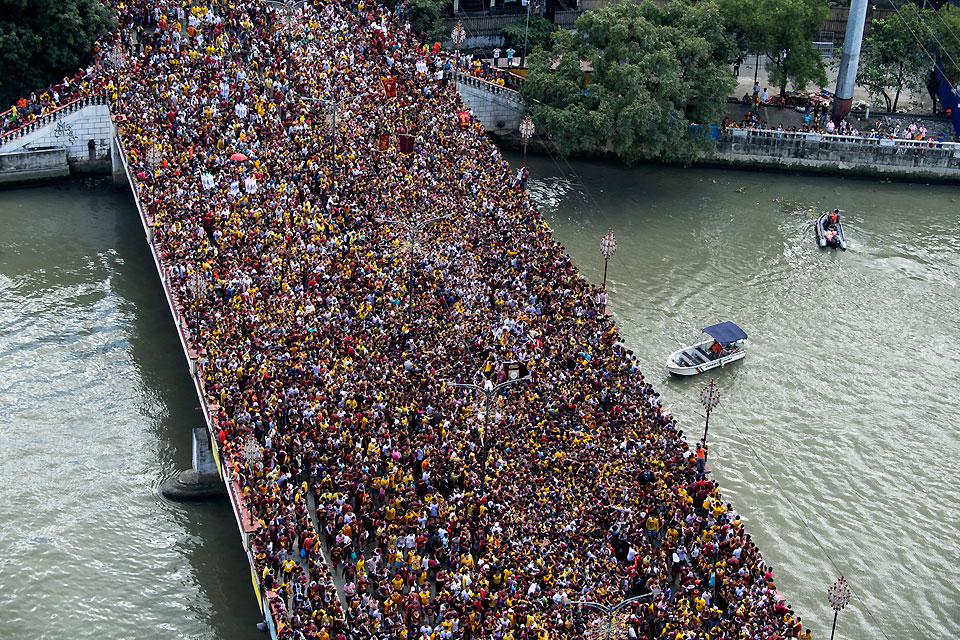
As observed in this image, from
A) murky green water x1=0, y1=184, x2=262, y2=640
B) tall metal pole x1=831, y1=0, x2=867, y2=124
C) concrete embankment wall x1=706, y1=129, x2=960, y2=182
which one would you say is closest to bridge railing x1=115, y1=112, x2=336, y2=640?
murky green water x1=0, y1=184, x2=262, y2=640

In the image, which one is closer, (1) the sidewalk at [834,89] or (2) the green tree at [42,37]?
(2) the green tree at [42,37]

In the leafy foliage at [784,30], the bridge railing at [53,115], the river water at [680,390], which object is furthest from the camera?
the leafy foliage at [784,30]

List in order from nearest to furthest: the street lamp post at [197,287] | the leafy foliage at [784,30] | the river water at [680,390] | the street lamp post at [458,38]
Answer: the river water at [680,390] → the street lamp post at [197,287] → the street lamp post at [458,38] → the leafy foliage at [784,30]

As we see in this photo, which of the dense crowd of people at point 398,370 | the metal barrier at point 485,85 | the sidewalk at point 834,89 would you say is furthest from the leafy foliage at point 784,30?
the dense crowd of people at point 398,370

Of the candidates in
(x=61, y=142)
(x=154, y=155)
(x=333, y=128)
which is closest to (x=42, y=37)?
(x=61, y=142)

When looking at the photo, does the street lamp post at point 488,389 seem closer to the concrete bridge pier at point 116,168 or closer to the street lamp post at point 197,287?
the street lamp post at point 197,287

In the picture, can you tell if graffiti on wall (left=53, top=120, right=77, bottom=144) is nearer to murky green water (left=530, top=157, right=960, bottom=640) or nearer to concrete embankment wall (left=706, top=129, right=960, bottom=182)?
murky green water (left=530, top=157, right=960, bottom=640)
